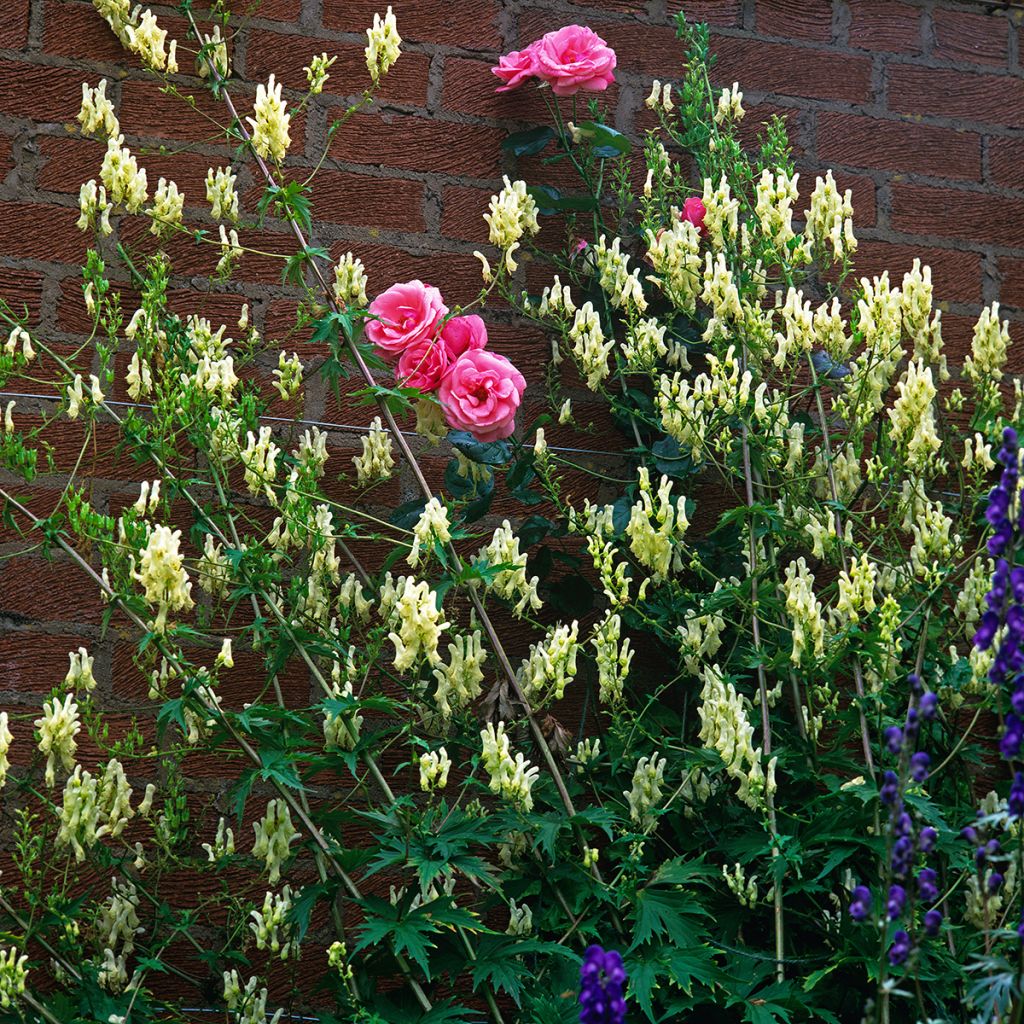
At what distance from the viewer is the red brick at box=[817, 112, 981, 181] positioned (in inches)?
105

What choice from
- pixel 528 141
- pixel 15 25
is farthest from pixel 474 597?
pixel 15 25

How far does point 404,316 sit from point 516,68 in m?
0.63

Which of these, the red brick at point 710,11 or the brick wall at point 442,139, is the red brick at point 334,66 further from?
the red brick at point 710,11

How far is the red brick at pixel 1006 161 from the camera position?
273 centimetres

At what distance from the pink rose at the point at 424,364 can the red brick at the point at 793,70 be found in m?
1.00

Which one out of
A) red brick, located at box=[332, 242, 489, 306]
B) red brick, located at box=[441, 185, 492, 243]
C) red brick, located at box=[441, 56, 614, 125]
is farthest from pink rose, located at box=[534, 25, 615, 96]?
red brick, located at box=[332, 242, 489, 306]

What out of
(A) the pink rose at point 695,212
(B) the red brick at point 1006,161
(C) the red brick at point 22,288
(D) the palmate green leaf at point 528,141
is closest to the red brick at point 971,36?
(B) the red brick at point 1006,161

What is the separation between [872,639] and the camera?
5.90 feet

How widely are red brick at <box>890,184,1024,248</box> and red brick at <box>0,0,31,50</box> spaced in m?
1.69

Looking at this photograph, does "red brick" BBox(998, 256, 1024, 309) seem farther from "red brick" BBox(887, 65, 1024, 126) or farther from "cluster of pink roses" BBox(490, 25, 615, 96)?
"cluster of pink roses" BBox(490, 25, 615, 96)

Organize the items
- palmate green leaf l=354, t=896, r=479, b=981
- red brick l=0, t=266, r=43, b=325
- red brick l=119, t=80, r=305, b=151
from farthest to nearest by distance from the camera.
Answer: red brick l=119, t=80, r=305, b=151
red brick l=0, t=266, r=43, b=325
palmate green leaf l=354, t=896, r=479, b=981

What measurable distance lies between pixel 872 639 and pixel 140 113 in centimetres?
159

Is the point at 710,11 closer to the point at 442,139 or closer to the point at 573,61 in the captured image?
the point at 573,61

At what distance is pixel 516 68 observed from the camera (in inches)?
95.9
